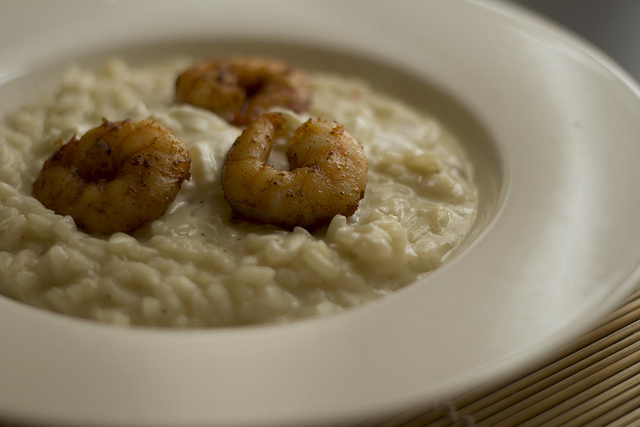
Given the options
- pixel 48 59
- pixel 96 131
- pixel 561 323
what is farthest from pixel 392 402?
pixel 48 59

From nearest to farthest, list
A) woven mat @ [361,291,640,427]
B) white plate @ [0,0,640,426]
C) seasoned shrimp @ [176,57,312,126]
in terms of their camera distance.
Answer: white plate @ [0,0,640,426], woven mat @ [361,291,640,427], seasoned shrimp @ [176,57,312,126]

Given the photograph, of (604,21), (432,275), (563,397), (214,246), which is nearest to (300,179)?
(214,246)

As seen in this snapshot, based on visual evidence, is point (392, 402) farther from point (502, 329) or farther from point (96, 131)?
point (96, 131)

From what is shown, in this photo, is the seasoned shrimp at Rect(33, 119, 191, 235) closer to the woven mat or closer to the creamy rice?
the creamy rice

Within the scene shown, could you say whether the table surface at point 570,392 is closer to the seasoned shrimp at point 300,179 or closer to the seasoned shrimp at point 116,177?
the seasoned shrimp at point 300,179

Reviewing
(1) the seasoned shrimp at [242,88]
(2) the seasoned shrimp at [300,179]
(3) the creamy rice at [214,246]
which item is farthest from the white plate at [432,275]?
(1) the seasoned shrimp at [242,88]

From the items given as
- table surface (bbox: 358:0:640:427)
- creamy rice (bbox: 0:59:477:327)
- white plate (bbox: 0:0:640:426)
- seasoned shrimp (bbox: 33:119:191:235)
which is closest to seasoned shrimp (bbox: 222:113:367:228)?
creamy rice (bbox: 0:59:477:327)

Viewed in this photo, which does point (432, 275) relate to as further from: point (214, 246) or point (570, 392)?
point (214, 246)

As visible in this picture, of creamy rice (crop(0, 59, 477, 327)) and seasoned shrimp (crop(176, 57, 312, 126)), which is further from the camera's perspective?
seasoned shrimp (crop(176, 57, 312, 126))
